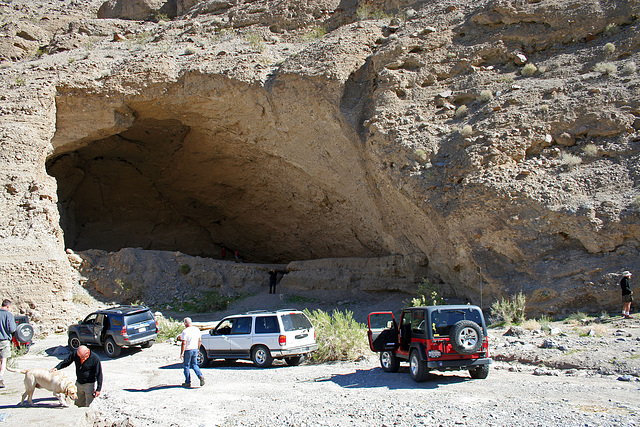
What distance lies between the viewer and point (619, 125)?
12664 mm

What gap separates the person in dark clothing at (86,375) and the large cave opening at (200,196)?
12.8 m

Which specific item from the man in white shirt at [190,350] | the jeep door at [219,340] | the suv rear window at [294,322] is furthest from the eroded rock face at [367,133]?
the man in white shirt at [190,350]

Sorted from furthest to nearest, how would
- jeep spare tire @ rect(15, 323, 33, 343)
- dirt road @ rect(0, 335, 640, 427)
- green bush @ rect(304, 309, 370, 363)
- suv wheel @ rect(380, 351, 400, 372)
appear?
1. jeep spare tire @ rect(15, 323, 33, 343)
2. green bush @ rect(304, 309, 370, 363)
3. suv wheel @ rect(380, 351, 400, 372)
4. dirt road @ rect(0, 335, 640, 427)

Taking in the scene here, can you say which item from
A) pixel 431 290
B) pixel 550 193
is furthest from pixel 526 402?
pixel 431 290

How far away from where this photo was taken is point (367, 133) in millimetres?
16125

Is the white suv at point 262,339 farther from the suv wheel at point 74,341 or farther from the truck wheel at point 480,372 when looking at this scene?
the suv wheel at point 74,341

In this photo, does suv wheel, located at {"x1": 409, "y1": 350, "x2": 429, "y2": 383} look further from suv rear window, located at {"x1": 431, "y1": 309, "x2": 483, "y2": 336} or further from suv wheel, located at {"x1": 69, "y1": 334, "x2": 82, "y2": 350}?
suv wheel, located at {"x1": 69, "y1": 334, "x2": 82, "y2": 350}

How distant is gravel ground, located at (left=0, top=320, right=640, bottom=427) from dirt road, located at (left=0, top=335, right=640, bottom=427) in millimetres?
13

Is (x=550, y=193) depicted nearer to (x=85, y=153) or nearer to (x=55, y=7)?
(x=85, y=153)

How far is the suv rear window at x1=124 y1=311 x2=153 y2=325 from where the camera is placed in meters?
12.3

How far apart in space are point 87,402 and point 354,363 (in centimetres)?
552

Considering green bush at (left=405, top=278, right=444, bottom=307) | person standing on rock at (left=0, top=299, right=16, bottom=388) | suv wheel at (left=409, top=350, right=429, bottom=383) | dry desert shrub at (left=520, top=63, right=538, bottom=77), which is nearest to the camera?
suv wheel at (left=409, top=350, right=429, bottom=383)

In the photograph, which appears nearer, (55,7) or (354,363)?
(354,363)

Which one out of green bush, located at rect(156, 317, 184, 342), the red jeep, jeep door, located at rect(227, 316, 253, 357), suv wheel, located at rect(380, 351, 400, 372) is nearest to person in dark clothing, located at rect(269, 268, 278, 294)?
green bush, located at rect(156, 317, 184, 342)
